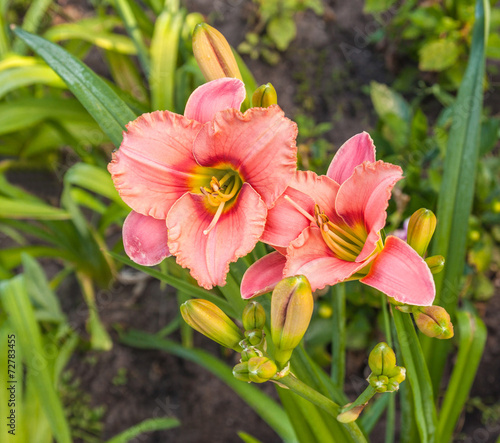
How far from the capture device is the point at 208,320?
0.59m

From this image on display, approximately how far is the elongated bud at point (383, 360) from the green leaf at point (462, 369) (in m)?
0.42

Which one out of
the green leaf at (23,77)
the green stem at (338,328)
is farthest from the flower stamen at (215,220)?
the green leaf at (23,77)

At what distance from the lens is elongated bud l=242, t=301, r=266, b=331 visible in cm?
59

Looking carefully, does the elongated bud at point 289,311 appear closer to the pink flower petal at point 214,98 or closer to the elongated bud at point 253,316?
the elongated bud at point 253,316

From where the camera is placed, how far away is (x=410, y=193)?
135 centimetres

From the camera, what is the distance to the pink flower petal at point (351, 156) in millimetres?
611

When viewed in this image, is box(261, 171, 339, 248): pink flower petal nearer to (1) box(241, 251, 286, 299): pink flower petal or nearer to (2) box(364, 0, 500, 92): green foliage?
(1) box(241, 251, 286, 299): pink flower petal

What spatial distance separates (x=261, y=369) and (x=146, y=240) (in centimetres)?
24

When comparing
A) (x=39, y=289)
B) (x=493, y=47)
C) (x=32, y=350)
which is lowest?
(x=39, y=289)

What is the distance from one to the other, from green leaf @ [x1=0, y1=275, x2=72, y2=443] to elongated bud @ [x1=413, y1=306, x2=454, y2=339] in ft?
2.97

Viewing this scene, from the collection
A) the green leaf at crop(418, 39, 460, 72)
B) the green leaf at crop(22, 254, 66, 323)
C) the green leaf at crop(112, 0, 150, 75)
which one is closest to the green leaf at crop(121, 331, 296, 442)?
the green leaf at crop(22, 254, 66, 323)

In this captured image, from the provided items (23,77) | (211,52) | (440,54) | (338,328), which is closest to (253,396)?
(338,328)

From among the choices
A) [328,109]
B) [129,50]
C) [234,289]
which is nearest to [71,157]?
[129,50]

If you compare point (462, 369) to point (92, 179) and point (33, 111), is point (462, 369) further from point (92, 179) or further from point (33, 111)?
point (33, 111)
